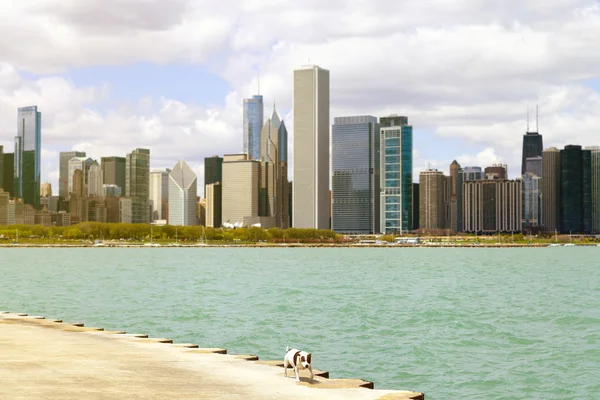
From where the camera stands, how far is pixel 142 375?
20.0m

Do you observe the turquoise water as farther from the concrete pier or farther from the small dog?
the small dog

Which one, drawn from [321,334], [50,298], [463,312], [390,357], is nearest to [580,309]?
[463,312]

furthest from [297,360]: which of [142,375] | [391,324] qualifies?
[391,324]

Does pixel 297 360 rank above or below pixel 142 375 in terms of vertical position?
above

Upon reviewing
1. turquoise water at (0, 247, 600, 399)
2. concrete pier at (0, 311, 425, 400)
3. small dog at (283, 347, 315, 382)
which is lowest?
turquoise water at (0, 247, 600, 399)

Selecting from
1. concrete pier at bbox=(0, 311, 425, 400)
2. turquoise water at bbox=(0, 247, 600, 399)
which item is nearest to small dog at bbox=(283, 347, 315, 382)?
concrete pier at bbox=(0, 311, 425, 400)

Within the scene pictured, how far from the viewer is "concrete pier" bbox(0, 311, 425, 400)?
17.5 m

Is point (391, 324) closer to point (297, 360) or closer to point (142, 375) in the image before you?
point (297, 360)

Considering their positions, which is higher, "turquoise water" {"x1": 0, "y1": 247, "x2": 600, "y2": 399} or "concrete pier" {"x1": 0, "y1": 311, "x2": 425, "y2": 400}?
"concrete pier" {"x1": 0, "y1": 311, "x2": 425, "y2": 400}

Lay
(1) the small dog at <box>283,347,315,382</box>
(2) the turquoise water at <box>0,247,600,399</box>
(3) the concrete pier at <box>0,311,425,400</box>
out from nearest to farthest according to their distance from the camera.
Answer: (3) the concrete pier at <box>0,311,425,400</box> < (1) the small dog at <box>283,347,315,382</box> < (2) the turquoise water at <box>0,247,600,399</box>

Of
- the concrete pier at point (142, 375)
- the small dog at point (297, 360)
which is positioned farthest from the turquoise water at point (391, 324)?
the small dog at point (297, 360)

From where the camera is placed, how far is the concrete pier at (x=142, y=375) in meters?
17.5

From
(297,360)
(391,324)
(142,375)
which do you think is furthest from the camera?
(391,324)

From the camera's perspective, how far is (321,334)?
41.9 m
